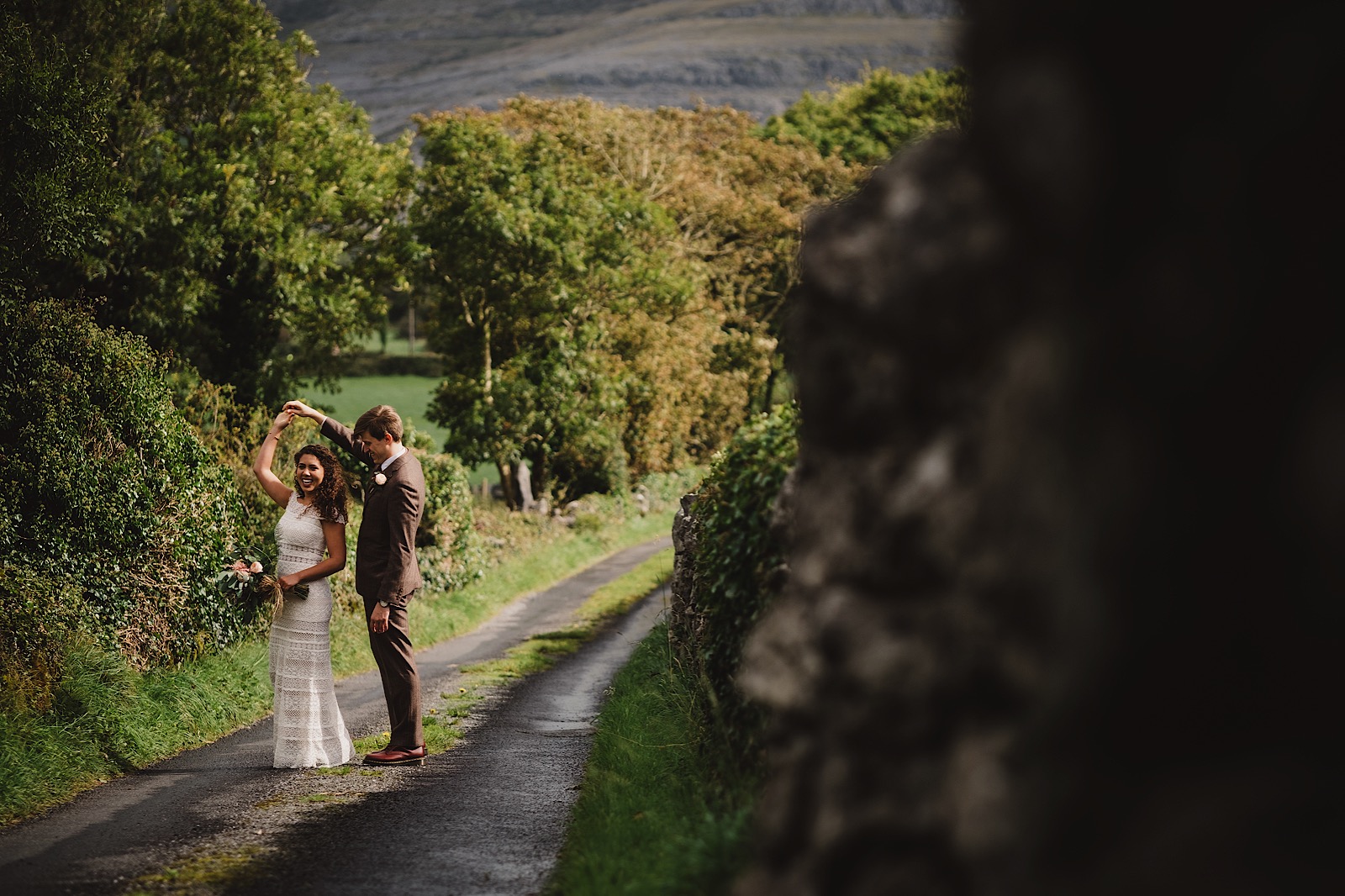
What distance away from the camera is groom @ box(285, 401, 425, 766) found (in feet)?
29.0

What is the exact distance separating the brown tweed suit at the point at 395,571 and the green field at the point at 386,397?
41.9 m

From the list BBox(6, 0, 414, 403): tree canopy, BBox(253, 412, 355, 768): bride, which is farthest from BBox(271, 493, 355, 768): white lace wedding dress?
BBox(6, 0, 414, 403): tree canopy

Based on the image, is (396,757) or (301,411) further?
(301,411)

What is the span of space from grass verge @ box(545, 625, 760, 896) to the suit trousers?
1.38 meters

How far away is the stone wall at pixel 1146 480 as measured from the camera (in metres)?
2.76

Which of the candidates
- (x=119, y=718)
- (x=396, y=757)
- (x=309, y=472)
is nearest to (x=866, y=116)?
(x=309, y=472)

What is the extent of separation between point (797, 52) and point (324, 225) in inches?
7021

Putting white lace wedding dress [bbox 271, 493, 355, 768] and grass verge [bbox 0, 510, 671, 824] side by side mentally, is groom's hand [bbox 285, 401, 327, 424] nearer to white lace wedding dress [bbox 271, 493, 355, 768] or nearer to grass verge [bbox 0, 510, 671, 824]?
white lace wedding dress [bbox 271, 493, 355, 768]

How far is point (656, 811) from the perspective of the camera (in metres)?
6.73

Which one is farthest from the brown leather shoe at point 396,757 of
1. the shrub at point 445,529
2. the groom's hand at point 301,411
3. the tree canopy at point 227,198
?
the tree canopy at point 227,198

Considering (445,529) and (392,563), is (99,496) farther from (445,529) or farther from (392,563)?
(445,529)

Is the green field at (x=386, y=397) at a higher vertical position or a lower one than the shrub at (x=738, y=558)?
higher

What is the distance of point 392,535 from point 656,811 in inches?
125

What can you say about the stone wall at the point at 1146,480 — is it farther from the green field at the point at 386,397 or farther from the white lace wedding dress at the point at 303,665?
the green field at the point at 386,397
